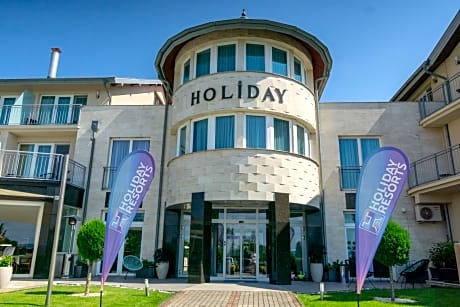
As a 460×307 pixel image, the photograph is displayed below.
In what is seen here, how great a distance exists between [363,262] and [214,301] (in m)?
3.68

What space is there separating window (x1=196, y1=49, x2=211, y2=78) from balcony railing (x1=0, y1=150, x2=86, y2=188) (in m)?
6.99

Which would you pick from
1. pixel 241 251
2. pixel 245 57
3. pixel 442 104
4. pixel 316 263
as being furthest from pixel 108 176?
pixel 442 104

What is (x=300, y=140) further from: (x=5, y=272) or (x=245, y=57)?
(x=5, y=272)

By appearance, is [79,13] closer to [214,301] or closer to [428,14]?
[214,301]

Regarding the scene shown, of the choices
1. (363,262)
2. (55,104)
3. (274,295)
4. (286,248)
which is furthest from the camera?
(55,104)

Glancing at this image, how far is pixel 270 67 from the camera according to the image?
1423cm

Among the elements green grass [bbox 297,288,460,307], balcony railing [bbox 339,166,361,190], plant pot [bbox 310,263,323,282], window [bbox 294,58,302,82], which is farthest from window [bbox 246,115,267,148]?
green grass [bbox 297,288,460,307]

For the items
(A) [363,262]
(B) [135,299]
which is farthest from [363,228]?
(B) [135,299]

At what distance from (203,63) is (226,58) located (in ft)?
3.37

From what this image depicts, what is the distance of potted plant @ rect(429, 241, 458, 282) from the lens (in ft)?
38.5

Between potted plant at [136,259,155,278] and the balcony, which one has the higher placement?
the balcony

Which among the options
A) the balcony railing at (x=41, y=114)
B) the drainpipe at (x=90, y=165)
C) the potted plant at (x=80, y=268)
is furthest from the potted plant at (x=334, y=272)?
the balcony railing at (x=41, y=114)

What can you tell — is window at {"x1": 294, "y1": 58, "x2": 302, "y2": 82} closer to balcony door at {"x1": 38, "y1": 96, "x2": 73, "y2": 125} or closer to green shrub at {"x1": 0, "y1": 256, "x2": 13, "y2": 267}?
balcony door at {"x1": 38, "y1": 96, "x2": 73, "y2": 125}

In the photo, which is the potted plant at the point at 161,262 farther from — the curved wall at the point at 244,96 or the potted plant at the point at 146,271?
the curved wall at the point at 244,96
